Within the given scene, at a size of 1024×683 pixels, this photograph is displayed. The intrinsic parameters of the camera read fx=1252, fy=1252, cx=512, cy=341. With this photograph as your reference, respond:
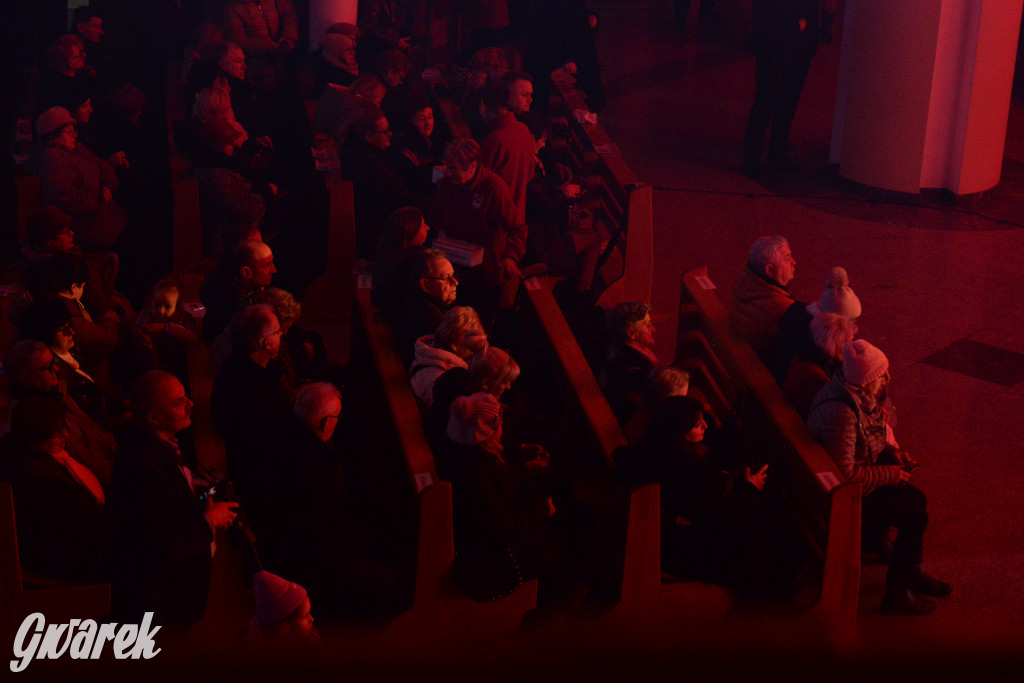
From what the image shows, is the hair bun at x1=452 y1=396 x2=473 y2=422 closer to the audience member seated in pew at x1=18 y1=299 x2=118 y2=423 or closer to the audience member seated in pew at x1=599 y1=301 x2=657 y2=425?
the audience member seated in pew at x1=599 y1=301 x2=657 y2=425

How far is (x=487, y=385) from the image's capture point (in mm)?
4965

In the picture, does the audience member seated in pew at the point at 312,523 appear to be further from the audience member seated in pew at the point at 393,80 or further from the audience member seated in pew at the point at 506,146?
the audience member seated in pew at the point at 393,80

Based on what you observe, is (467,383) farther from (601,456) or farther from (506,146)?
(506,146)

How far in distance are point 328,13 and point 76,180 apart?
4134 millimetres

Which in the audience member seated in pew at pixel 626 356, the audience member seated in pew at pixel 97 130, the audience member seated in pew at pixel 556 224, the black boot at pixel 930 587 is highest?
the audience member seated in pew at pixel 97 130

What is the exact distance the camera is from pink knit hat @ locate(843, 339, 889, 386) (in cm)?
491

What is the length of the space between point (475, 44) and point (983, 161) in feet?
15.2

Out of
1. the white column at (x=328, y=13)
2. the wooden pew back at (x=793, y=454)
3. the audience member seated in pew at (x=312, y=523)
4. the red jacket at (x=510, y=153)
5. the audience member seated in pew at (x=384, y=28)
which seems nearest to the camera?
the audience member seated in pew at (x=312, y=523)

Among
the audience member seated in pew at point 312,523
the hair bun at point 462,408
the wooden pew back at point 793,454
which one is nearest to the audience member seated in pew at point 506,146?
the wooden pew back at point 793,454

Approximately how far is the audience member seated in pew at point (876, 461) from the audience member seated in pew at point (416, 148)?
3.66 m

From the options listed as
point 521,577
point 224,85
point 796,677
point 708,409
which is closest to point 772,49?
point 224,85

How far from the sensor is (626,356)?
5.65 m

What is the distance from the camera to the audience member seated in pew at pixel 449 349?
5.24m

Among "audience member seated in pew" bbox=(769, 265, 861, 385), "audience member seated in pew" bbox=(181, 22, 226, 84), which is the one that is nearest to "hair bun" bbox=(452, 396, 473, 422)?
"audience member seated in pew" bbox=(769, 265, 861, 385)
